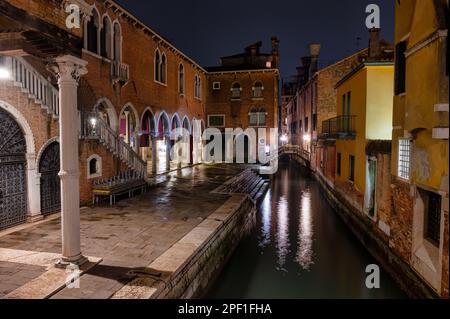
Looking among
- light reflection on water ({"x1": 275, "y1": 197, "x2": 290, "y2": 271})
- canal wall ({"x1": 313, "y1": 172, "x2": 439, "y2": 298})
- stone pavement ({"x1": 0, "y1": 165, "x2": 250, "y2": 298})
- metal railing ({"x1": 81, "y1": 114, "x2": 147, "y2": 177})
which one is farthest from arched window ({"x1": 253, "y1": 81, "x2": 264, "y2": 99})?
stone pavement ({"x1": 0, "y1": 165, "x2": 250, "y2": 298})

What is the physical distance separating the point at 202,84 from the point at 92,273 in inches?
997

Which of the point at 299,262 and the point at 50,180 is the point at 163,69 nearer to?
the point at 50,180

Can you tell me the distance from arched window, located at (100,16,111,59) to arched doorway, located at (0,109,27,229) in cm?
693

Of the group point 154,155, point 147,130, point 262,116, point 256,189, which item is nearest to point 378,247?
point 256,189

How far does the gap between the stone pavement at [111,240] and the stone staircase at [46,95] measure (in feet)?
7.94

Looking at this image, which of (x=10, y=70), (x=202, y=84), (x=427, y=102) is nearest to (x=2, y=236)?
(x=10, y=70)

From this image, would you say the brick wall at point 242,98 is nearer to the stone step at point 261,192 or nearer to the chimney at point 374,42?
the stone step at point 261,192

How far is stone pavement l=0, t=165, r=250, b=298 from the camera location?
5.59 meters

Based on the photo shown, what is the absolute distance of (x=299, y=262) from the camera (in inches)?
387

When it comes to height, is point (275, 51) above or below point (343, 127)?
above

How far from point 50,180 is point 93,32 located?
23.8 ft

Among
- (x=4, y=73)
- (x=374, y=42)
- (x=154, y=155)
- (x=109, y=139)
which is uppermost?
(x=374, y=42)

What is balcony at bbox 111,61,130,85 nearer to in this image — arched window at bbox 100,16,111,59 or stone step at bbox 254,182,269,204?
arched window at bbox 100,16,111,59

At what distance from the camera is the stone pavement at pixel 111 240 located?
5590 millimetres
